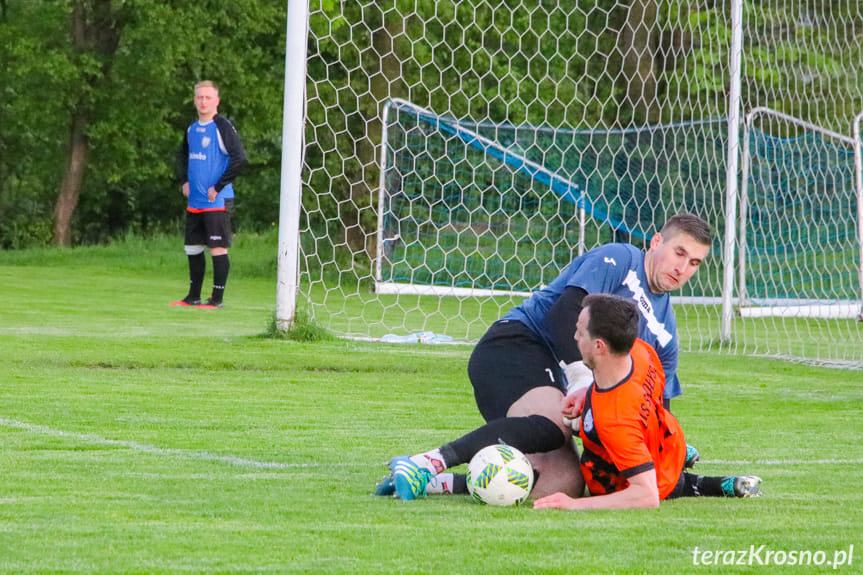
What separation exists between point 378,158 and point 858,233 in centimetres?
584

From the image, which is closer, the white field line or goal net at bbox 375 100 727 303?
the white field line

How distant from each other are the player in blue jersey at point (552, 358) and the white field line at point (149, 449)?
835 mm

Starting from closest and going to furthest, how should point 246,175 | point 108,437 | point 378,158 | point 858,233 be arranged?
point 108,437
point 858,233
point 378,158
point 246,175

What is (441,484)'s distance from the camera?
5121 mm

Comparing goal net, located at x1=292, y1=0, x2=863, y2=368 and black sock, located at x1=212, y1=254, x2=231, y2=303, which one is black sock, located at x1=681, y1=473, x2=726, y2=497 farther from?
black sock, located at x1=212, y1=254, x2=231, y2=303

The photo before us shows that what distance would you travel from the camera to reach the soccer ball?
482 centimetres

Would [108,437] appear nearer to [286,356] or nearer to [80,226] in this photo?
[286,356]

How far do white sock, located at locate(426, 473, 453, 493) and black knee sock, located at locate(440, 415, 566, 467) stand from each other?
0.10 metres

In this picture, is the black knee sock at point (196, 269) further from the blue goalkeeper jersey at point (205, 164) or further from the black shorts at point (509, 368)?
the black shorts at point (509, 368)

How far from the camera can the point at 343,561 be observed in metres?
3.64

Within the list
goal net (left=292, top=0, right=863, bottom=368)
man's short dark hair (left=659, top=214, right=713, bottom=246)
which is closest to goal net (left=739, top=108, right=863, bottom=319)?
goal net (left=292, top=0, right=863, bottom=368)

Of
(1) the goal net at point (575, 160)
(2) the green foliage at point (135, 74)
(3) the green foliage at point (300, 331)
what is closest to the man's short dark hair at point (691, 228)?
(3) the green foliage at point (300, 331)

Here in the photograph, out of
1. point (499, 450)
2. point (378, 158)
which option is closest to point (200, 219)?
point (378, 158)

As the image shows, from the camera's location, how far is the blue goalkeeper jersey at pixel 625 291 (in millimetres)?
5316
